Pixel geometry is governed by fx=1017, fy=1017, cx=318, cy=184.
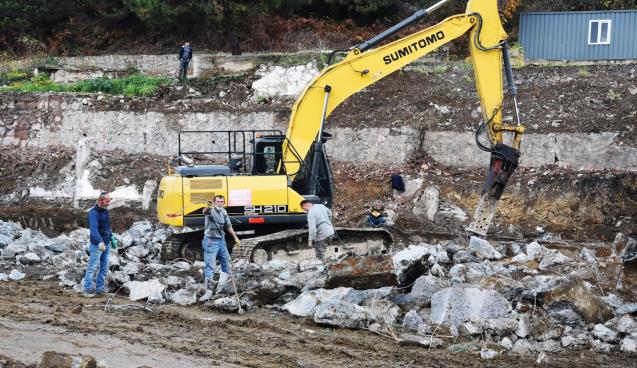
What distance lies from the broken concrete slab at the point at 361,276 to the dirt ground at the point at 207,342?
0.90m

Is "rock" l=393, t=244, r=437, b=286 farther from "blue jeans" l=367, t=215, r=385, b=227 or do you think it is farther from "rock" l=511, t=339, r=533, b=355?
"blue jeans" l=367, t=215, r=385, b=227

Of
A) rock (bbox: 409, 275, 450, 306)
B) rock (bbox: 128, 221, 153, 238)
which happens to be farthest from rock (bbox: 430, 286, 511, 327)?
rock (bbox: 128, 221, 153, 238)

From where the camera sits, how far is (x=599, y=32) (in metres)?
29.3

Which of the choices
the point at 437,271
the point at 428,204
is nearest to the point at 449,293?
the point at 437,271

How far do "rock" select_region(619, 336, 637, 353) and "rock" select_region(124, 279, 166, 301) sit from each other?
6039mm

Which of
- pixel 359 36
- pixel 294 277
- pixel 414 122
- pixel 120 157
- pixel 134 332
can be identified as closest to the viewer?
pixel 134 332

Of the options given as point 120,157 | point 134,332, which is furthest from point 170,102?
point 134,332

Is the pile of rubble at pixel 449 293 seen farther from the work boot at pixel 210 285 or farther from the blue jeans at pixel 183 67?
the blue jeans at pixel 183 67

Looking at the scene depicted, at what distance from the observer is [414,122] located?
85.6 feet

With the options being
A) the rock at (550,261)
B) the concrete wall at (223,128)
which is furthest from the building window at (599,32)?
the rock at (550,261)

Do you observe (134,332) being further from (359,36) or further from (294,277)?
(359,36)

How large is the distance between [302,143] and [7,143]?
50.0 feet

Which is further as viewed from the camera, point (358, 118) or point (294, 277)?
point (358, 118)

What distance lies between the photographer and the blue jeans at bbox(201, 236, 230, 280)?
1434 cm
